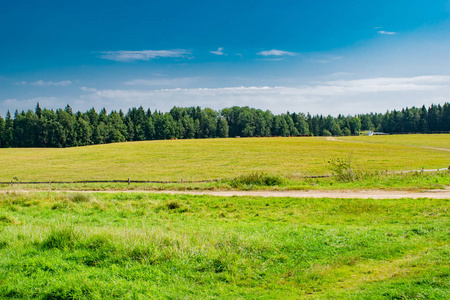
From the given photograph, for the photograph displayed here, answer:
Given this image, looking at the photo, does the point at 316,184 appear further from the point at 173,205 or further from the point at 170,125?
the point at 170,125

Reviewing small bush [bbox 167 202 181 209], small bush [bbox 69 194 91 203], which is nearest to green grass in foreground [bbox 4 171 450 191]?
small bush [bbox 69 194 91 203]

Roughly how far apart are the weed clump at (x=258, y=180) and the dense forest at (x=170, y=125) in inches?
4416

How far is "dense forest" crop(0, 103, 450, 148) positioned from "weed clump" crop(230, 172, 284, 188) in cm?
11216

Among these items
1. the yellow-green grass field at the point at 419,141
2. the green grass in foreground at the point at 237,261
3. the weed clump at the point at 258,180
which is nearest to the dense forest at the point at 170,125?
the yellow-green grass field at the point at 419,141

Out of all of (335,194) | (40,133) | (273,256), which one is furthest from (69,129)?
(273,256)

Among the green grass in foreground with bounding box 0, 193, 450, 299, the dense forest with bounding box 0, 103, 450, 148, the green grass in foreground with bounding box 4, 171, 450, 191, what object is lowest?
the green grass in foreground with bounding box 4, 171, 450, 191

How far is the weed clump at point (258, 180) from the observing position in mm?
25653

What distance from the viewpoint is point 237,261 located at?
27.6 feet

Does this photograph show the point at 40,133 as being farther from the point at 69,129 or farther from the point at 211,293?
the point at 211,293

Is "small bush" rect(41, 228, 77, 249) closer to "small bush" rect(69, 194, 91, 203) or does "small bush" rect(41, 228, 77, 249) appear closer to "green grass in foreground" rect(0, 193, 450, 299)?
"green grass in foreground" rect(0, 193, 450, 299)

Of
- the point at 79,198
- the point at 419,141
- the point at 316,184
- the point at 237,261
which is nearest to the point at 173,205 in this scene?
the point at 79,198

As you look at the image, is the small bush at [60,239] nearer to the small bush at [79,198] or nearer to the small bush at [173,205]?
the small bush at [173,205]

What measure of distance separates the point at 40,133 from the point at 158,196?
399ft

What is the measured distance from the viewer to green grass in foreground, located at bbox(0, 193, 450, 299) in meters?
6.93
